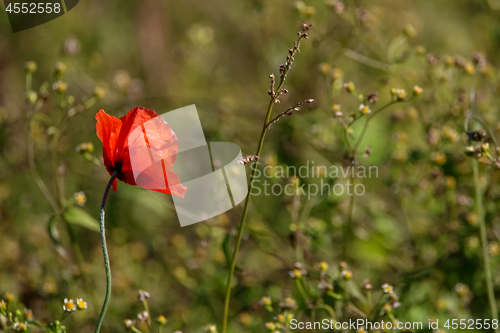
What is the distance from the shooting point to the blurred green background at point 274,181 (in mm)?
1834

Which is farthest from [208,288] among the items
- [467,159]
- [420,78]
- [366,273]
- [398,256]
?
[420,78]

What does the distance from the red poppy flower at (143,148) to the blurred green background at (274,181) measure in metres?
0.45

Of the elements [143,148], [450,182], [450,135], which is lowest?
[450,182]

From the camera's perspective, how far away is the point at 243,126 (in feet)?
8.55

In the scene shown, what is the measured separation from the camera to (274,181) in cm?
200

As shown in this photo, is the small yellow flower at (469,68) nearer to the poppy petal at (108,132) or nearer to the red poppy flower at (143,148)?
the red poppy flower at (143,148)

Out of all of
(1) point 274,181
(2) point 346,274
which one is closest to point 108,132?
(2) point 346,274

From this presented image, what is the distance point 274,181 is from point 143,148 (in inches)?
41.3

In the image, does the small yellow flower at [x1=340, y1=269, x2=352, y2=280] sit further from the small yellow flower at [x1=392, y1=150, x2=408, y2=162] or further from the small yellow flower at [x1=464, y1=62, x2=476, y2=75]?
the small yellow flower at [x1=464, y1=62, x2=476, y2=75]

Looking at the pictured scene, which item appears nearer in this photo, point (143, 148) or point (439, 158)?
point (143, 148)

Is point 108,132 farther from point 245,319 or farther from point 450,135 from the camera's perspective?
point 450,135

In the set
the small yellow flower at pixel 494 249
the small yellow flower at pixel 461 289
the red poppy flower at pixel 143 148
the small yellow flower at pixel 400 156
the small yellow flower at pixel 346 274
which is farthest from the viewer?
the small yellow flower at pixel 400 156

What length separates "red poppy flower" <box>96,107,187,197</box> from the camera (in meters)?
1.02

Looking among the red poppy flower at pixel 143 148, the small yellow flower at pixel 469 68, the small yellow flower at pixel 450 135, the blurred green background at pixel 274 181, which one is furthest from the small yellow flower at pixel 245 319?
the small yellow flower at pixel 469 68
